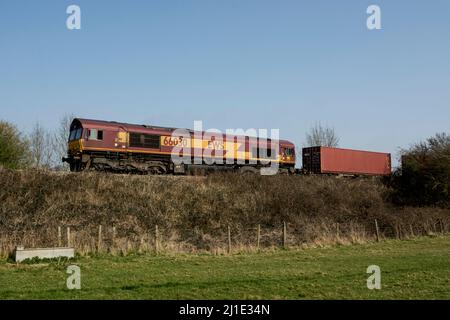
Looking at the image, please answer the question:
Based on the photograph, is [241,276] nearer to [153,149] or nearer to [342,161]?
[153,149]

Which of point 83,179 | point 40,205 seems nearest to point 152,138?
point 83,179

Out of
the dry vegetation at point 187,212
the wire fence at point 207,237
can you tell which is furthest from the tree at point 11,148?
the wire fence at point 207,237

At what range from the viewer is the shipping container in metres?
35.5

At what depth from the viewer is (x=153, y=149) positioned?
89.1 ft

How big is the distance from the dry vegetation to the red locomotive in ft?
7.75

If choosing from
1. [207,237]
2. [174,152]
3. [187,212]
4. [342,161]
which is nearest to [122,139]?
[174,152]

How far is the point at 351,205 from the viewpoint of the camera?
92.5ft

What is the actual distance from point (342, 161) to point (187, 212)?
18519 mm

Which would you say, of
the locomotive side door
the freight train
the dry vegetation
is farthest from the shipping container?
the locomotive side door

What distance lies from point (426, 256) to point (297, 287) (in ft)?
23.5

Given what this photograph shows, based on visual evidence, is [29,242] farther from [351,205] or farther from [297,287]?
[351,205]

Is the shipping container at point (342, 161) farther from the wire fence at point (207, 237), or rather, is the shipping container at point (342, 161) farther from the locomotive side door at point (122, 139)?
the locomotive side door at point (122, 139)

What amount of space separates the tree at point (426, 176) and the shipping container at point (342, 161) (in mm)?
4508
